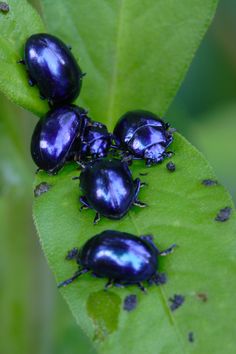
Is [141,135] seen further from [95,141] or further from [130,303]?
[130,303]

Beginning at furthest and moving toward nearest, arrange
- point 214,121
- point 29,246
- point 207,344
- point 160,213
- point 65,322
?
point 214,121, point 65,322, point 29,246, point 160,213, point 207,344

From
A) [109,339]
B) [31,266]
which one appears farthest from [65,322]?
[109,339]

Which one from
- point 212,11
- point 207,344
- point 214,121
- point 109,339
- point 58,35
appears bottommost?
point 214,121

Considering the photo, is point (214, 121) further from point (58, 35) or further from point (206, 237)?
point (206, 237)

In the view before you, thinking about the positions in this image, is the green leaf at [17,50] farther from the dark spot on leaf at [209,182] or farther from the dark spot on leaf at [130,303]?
the dark spot on leaf at [130,303]

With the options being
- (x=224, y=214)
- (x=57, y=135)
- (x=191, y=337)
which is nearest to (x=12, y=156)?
(x=57, y=135)

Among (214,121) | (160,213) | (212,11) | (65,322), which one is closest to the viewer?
(160,213)

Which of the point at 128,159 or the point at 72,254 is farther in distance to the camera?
the point at 128,159
